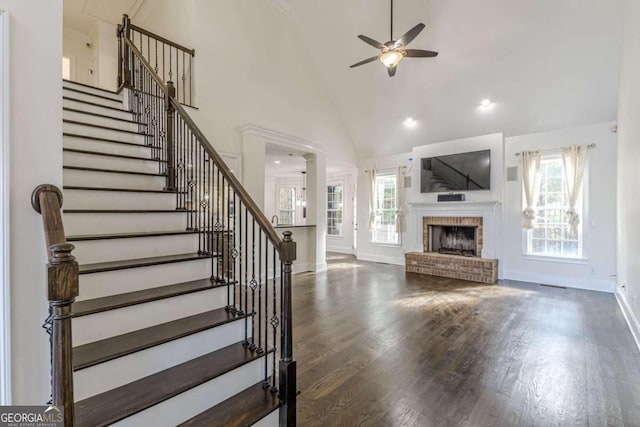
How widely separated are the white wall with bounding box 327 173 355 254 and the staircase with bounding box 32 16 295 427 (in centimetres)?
686

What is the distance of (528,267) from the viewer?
594 cm

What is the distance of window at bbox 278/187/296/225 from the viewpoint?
38.1 feet

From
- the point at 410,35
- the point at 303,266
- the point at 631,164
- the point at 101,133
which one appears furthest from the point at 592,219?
the point at 101,133

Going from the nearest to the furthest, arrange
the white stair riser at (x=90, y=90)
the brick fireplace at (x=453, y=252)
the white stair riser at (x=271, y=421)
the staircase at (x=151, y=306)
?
the staircase at (x=151, y=306), the white stair riser at (x=271, y=421), the white stair riser at (x=90, y=90), the brick fireplace at (x=453, y=252)

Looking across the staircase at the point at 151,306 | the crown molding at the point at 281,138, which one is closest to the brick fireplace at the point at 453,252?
the crown molding at the point at 281,138

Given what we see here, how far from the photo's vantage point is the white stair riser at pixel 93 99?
3.93 metres

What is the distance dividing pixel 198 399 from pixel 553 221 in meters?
6.62

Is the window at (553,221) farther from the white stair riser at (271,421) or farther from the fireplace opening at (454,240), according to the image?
the white stair riser at (271,421)

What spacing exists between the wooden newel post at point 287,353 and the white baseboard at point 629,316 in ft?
12.0

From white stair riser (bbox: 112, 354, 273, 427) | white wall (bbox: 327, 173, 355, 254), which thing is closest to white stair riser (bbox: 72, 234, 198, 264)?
white stair riser (bbox: 112, 354, 273, 427)

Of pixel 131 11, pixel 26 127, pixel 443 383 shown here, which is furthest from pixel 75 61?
pixel 443 383

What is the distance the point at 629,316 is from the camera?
3.69 m

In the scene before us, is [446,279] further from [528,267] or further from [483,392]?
[483,392]

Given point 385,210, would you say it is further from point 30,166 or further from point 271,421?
point 30,166
